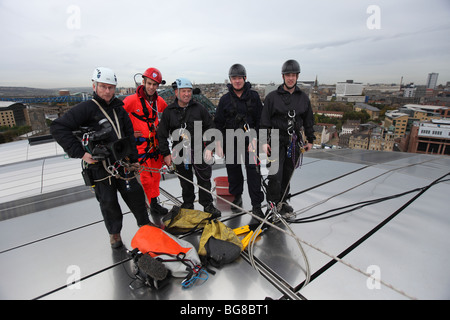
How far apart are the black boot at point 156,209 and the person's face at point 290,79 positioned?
107 inches

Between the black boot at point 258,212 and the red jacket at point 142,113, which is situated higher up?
the red jacket at point 142,113

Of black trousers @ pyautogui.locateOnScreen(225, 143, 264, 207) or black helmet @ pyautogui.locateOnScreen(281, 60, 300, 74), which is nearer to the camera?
black helmet @ pyautogui.locateOnScreen(281, 60, 300, 74)

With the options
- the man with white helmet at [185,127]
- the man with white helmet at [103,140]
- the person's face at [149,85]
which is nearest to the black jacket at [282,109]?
the man with white helmet at [185,127]

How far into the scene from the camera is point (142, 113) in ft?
11.7

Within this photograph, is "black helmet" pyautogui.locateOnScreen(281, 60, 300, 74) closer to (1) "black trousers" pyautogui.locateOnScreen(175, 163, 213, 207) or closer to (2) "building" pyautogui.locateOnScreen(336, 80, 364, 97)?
(1) "black trousers" pyautogui.locateOnScreen(175, 163, 213, 207)

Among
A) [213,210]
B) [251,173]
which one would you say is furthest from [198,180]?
[251,173]

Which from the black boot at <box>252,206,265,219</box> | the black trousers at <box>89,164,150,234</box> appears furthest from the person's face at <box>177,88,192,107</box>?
the black boot at <box>252,206,265,219</box>

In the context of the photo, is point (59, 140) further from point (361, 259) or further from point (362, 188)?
point (362, 188)

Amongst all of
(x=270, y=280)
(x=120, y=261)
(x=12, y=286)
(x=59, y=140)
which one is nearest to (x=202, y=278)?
(x=270, y=280)

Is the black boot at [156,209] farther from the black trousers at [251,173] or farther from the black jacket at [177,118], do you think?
the black trousers at [251,173]

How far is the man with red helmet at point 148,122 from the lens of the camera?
11.4 feet

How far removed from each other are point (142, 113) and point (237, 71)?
1585 mm

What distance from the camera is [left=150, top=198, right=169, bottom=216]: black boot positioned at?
3.76 metres

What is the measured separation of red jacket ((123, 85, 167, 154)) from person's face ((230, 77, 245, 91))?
1229mm
